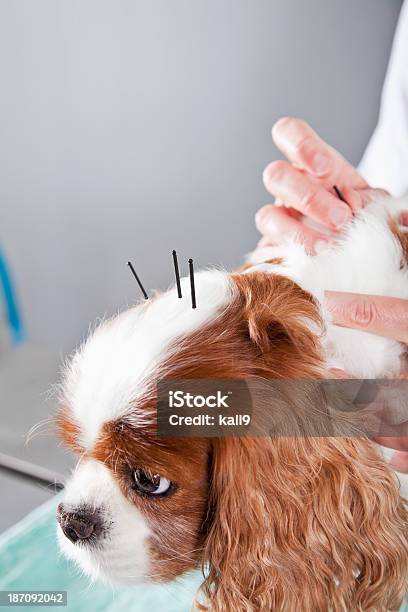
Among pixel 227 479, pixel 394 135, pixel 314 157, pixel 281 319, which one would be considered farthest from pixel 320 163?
pixel 227 479

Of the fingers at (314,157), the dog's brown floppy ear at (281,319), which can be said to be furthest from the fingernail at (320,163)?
the dog's brown floppy ear at (281,319)

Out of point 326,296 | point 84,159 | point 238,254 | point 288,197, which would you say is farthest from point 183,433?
point 84,159

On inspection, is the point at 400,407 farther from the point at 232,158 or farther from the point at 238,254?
the point at 232,158

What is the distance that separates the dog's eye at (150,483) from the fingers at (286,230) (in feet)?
0.97

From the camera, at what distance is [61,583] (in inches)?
29.7

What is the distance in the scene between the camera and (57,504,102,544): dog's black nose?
584mm

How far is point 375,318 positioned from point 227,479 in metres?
0.21

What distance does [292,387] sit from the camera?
0.59 meters

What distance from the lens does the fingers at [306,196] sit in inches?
32.6

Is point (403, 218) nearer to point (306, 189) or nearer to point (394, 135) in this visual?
point (306, 189)

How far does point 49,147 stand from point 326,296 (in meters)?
0.96

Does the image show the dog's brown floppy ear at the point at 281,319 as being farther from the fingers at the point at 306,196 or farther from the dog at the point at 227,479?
the fingers at the point at 306,196

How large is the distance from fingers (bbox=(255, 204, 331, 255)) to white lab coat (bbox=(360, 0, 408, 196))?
31cm

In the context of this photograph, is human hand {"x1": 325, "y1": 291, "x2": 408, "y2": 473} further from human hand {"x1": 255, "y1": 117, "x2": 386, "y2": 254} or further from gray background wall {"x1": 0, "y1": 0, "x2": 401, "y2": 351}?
gray background wall {"x1": 0, "y1": 0, "x2": 401, "y2": 351}
